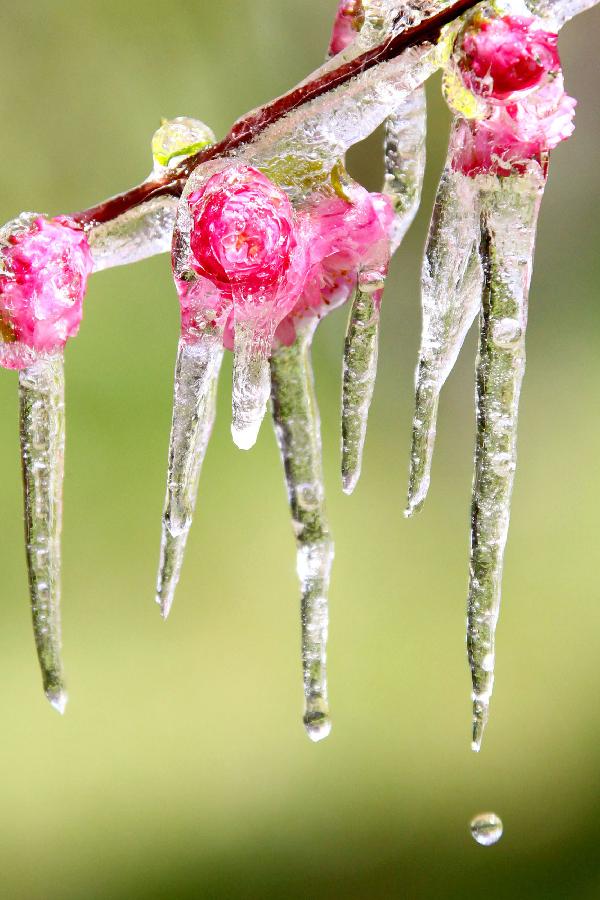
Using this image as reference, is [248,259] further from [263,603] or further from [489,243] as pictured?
[263,603]

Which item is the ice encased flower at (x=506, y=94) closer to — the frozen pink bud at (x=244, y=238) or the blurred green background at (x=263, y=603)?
the frozen pink bud at (x=244, y=238)

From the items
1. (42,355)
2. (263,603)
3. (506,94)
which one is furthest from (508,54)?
(263,603)

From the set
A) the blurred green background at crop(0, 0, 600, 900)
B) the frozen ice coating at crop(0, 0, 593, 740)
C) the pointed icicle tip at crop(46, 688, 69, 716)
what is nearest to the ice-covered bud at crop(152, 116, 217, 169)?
the frozen ice coating at crop(0, 0, 593, 740)

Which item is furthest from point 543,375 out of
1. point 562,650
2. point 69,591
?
point 69,591

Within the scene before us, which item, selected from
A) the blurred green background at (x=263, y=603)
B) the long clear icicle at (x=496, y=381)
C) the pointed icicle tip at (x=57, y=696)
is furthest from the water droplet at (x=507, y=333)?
the blurred green background at (x=263, y=603)

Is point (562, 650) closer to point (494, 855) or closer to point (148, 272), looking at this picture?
point (494, 855)

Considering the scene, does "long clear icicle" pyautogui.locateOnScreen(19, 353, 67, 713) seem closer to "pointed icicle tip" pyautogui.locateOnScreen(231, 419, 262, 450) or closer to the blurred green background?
"pointed icicle tip" pyautogui.locateOnScreen(231, 419, 262, 450)

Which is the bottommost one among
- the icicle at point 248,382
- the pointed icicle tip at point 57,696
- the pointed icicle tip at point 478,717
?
the pointed icicle tip at point 478,717

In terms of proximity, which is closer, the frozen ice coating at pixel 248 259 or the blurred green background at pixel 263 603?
the frozen ice coating at pixel 248 259
